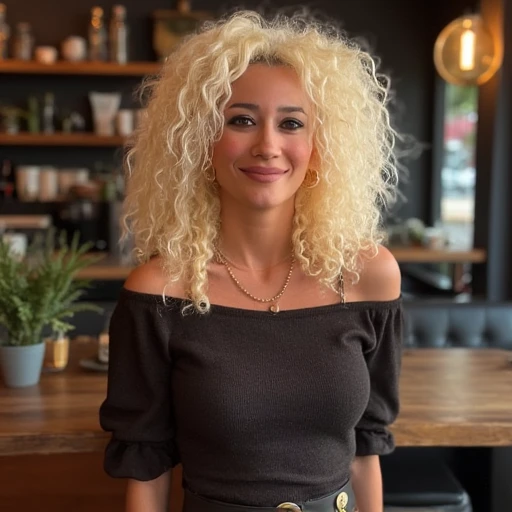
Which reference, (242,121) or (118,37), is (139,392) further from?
(118,37)

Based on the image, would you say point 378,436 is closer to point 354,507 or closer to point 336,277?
point 354,507

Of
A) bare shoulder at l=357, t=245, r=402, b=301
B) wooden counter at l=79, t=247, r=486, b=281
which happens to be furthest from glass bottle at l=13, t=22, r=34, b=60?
bare shoulder at l=357, t=245, r=402, b=301

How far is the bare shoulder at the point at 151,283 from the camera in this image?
133 cm

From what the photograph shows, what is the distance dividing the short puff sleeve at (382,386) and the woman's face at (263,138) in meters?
0.33

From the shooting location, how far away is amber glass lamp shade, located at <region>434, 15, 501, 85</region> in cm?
392

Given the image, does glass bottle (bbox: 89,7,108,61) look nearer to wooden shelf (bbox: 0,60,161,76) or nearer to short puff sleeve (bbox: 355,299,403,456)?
wooden shelf (bbox: 0,60,161,76)

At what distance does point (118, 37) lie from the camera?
4883 millimetres

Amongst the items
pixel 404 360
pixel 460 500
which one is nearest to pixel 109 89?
pixel 404 360

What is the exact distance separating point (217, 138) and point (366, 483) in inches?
30.0

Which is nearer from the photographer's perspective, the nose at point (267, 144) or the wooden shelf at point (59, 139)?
the nose at point (267, 144)

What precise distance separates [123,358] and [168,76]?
546 millimetres

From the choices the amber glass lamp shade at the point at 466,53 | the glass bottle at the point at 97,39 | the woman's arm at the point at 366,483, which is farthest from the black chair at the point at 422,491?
the glass bottle at the point at 97,39

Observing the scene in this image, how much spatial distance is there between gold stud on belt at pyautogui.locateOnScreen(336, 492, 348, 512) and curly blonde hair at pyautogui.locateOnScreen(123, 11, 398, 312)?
0.40 metres

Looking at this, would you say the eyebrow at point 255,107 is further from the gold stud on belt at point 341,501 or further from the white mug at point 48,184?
the white mug at point 48,184
